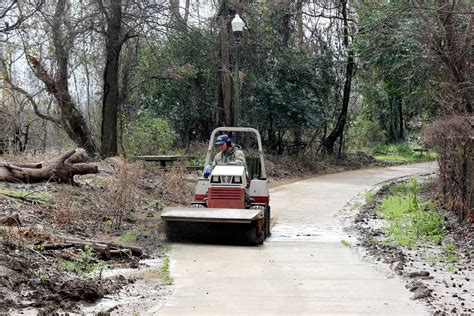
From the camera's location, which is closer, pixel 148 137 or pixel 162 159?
pixel 162 159

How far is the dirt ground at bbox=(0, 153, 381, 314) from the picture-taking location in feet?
25.7

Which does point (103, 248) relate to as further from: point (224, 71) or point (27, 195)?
point (224, 71)

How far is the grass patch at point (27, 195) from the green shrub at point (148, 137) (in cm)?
1398

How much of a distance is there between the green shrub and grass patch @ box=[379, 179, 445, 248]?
1175 centimetres

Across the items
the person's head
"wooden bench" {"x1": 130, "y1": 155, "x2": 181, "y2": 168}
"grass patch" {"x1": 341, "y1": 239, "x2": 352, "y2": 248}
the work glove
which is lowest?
"grass patch" {"x1": 341, "y1": 239, "x2": 352, "y2": 248}

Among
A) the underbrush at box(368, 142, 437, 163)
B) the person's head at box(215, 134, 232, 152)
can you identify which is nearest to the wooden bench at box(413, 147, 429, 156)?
the underbrush at box(368, 142, 437, 163)

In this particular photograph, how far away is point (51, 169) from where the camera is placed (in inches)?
599

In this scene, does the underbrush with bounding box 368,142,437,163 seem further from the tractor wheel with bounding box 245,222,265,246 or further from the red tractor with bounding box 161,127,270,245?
the tractor wheel with bounding box 245,222,265,246

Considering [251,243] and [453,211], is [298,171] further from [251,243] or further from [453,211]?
[251,243]

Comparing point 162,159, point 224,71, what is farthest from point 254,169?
point 224,71

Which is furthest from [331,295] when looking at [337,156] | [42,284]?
[337,156]

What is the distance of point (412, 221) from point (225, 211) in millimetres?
4549

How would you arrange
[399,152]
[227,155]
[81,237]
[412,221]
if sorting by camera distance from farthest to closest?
[399,152]
[412,221]
[227,155]
[81,237]

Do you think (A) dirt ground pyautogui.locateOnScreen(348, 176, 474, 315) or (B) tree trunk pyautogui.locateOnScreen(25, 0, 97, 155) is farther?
(B) tree trunk pyautogui.locateOnScreen(25, 0, 97, 155)
